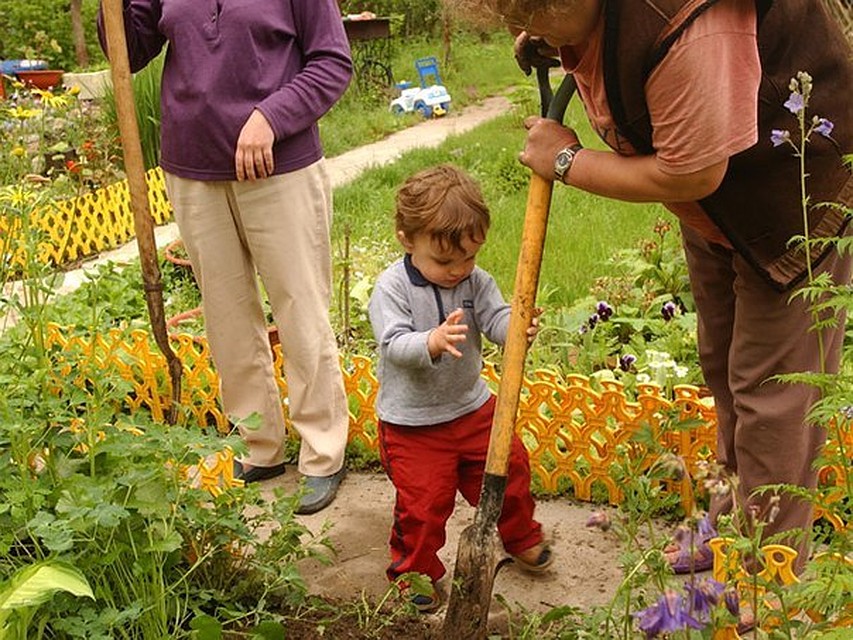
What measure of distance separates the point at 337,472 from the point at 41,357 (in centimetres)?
134

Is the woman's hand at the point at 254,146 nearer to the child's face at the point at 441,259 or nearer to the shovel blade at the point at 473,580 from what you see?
the child's face at the point at 441,259

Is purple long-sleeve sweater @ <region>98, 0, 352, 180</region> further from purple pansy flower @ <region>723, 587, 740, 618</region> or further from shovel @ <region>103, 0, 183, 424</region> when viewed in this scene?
purple pansy flower @ <region>723, 587, 740, 618</region>

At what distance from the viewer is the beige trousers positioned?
337cm

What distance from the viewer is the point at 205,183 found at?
132 inches

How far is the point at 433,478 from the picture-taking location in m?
2.91

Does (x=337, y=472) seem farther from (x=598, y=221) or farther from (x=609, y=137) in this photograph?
(x=598, y=221)

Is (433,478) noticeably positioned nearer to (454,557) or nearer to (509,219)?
(454,557)

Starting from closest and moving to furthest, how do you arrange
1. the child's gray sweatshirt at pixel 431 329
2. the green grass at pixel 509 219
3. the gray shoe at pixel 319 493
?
the child's gray sweatshirt at pixel 431 329, the gray shoe at pixel 319 493, the green grass at pixel 509 219

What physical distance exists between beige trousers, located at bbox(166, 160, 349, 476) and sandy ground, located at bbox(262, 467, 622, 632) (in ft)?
0.66

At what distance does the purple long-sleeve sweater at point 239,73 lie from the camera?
3199 millimetres

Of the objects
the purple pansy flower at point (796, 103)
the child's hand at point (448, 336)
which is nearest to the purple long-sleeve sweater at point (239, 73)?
the child's hand at point (448, 336)

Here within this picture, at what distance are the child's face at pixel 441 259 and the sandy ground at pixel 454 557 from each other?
2.37ft

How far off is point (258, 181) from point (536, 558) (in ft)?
4.57

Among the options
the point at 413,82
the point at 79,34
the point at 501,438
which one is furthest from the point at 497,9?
the point at 79,34
